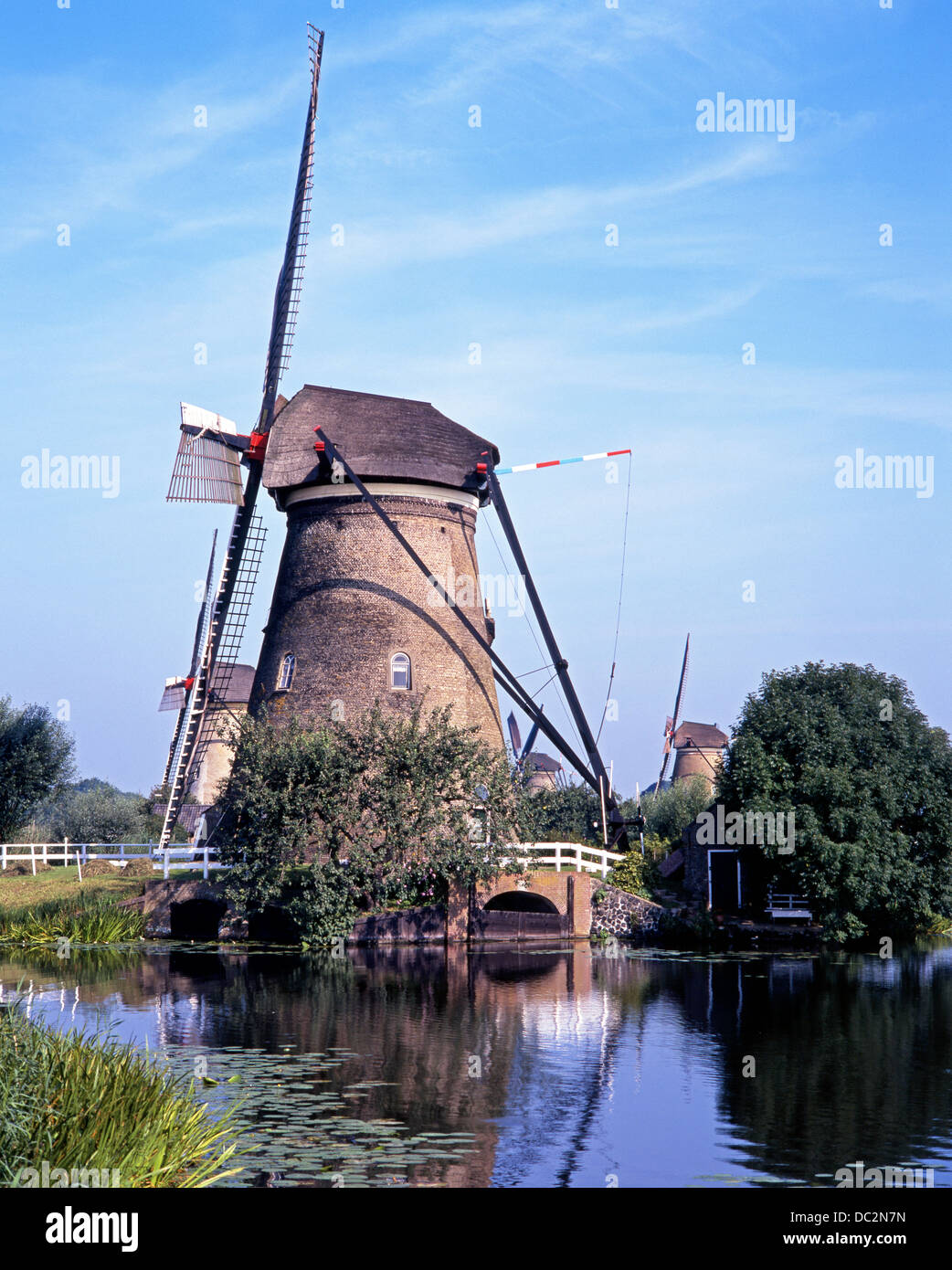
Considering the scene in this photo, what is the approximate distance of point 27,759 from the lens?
42.7 meters

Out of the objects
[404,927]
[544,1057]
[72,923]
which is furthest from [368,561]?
[544,1057]

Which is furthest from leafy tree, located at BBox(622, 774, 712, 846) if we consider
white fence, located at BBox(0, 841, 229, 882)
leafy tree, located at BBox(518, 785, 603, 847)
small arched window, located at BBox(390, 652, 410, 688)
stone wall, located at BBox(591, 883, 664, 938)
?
white fence, located at BBox(0, 841, 229, 882)

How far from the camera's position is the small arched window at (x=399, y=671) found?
32.9 meters

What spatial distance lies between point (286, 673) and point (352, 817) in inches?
227

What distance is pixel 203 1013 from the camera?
65.8ft

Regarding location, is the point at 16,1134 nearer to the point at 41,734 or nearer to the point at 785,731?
the point at 785,731

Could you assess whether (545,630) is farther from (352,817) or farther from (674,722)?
(674,722)

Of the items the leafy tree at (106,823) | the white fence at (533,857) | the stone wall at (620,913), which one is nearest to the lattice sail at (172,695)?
the leafy tree at (106,823)

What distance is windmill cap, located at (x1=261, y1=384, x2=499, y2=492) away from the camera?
107 feet

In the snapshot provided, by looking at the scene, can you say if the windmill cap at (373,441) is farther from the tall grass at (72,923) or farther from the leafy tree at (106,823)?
the leafy tree at (106,823)

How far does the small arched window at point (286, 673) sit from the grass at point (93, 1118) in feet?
72.4

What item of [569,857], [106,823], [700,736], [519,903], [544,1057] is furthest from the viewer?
[700,736]
